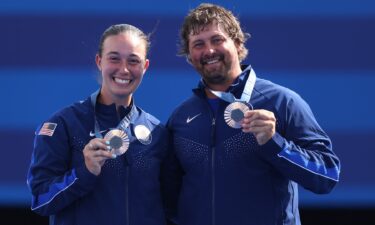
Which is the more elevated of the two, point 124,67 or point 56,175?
point 124,67

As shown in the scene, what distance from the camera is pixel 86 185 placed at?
7.57ft

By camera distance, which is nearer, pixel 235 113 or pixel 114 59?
pixel 235 113

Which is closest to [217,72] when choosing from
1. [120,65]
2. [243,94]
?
[243,94]

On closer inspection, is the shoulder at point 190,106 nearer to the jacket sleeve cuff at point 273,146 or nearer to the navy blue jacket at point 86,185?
the navy blue jacket at point 86,185

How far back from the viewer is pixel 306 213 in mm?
3990

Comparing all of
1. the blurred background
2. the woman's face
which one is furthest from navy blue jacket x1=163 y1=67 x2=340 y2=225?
the blurred background

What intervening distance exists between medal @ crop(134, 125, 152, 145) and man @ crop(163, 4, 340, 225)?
0.15m

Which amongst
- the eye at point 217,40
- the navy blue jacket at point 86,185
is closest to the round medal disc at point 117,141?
the navy blue jacket at point 86,185

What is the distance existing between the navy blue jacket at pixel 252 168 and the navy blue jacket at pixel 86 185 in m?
0.21

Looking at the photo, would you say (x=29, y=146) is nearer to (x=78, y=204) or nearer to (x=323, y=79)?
(x=78, y=204)

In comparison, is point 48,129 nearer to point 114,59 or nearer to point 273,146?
point 114,59

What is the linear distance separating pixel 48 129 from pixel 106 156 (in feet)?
1.16

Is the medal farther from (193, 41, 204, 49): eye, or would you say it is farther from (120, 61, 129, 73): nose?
(193, 41, 204, 49): eye

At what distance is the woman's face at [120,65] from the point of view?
8.25ft
